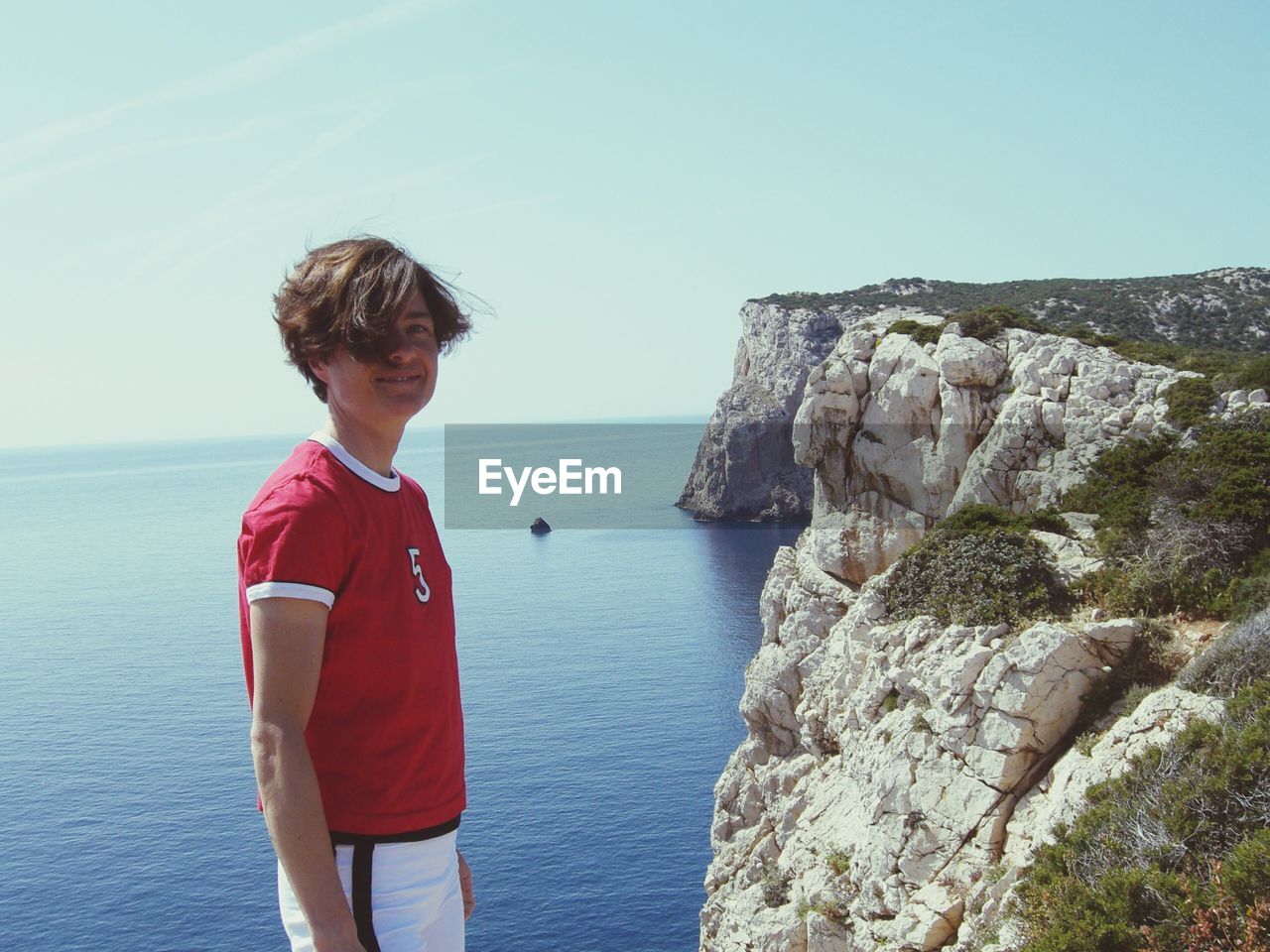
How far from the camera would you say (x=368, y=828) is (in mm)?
3246

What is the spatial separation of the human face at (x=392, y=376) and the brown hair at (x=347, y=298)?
0.04 m

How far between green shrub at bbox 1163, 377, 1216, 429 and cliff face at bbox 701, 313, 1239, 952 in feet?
1.35

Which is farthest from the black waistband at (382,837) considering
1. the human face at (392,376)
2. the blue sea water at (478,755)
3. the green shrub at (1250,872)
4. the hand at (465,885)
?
the blue sea water at (478,755)

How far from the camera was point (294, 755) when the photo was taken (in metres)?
2.94

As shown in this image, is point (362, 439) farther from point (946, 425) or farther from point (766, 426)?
point (766, 426)

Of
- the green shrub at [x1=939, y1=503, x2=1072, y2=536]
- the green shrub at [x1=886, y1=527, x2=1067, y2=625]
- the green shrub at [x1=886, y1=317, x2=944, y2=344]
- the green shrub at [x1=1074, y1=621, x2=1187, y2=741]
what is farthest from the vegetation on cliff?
the green shrub at [x1=1074, y1=621, x2=1187, y2=741]

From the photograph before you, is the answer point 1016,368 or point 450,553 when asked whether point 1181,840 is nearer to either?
point 1016,368

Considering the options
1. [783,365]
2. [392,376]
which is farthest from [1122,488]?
[783,365]

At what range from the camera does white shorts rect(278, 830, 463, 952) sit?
3.21 meters

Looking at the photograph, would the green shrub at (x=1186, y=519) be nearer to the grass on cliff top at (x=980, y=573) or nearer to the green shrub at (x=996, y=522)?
the green shrub at (x=996, y=522)

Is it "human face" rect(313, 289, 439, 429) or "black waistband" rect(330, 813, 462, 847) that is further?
"human face" rect(313, 289, 439, 429)

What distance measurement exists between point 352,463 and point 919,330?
24725mm

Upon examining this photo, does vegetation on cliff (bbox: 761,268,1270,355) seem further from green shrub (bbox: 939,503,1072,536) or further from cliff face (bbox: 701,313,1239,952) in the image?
green shrub (bbox: 939,503,1072,536)

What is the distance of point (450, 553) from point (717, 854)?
89.9 meters
